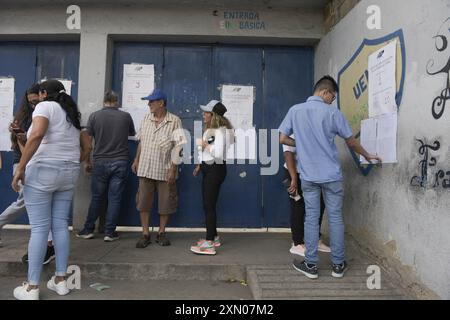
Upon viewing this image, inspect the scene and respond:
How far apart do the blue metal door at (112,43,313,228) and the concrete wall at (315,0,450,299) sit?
1.56 meters

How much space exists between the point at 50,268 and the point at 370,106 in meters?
3.72

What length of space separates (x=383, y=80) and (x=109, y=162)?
3.27 metres

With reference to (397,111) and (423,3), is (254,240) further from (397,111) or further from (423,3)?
(423,3)

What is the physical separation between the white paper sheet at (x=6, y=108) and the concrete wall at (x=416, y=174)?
4.98 metres

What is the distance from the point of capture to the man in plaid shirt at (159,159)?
4191 millimetres

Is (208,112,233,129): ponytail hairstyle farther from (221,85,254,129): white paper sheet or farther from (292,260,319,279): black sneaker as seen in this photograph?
(292,260,319,279): black sneaker

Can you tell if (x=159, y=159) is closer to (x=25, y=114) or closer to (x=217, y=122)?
(x=217, y=122)

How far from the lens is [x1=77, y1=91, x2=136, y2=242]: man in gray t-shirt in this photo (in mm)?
4461

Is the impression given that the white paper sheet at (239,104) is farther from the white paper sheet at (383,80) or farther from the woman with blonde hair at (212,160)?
the white paper sheet at (383,80)

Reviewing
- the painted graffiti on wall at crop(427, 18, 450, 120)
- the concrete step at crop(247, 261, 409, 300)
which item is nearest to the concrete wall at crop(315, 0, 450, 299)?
the painted graffiti on wall at crop(427, 18, 450, 120)

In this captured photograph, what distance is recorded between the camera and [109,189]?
4.52 meters

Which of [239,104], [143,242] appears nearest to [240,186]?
[239,104]

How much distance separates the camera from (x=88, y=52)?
508 centimetres
